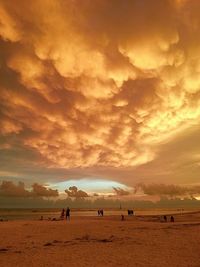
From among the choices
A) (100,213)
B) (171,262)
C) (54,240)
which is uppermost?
(100,213)

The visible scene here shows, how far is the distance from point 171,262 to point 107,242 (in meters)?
7.76

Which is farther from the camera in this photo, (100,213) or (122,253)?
(100,213)

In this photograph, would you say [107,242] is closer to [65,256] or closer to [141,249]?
[141,249]

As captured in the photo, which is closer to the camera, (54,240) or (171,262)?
(171,262)

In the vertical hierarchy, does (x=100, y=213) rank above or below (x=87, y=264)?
above

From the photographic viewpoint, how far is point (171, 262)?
15.4 metres

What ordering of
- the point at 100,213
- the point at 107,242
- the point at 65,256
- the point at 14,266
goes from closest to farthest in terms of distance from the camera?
1. the point at 14,266
2. the point at 65,256
3. the point at 107,242
4. the point at 100,213

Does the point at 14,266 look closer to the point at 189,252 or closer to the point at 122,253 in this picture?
the point at 122,253

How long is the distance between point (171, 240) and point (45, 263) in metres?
12.1

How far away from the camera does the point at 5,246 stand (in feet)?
67.4

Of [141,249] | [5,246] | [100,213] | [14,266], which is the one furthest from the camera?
[100,213]

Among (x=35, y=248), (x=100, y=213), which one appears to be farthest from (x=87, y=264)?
(x=100, y=213)

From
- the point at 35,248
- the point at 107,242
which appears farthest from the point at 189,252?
the point at 35,248

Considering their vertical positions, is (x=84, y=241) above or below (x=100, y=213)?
below
